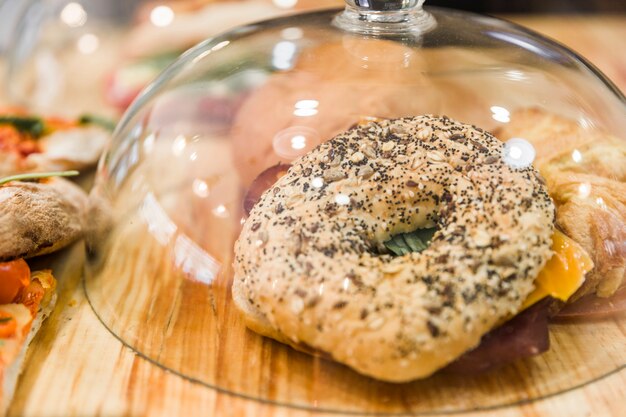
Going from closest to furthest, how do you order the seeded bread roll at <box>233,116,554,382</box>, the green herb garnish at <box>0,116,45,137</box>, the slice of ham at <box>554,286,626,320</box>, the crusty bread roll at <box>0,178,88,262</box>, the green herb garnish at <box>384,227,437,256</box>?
1. the seeded bread roll at <box>233,116,554,382</box>
2. the green herb garnish at <box>384,227,437,256</box>
3. the slice of ham at <box>554,286,626,320</box>
4. the crusty bread roll at <box>0,178,88,262</box>
5. the green herb garnish at <box>0,116,45,137</box>

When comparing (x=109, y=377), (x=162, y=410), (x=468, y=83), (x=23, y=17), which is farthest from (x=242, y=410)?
(x=23, y=17)

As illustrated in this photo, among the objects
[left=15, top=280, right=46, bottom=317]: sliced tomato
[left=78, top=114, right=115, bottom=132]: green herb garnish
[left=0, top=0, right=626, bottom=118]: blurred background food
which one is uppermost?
[left=15, top=280, right=46, bottom=317]: sliced tomato

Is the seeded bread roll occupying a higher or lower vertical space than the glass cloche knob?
lower

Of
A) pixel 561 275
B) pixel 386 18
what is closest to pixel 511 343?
pixel 561 275

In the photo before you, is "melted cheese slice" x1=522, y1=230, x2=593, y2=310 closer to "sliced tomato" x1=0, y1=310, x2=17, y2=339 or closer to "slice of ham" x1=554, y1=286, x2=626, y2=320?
"slice of ham" x1=554, y1=286, x2=626, y2=320

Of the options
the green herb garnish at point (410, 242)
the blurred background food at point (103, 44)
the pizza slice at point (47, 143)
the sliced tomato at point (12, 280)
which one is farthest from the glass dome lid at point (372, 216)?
the blurred background food at point (103, 44)

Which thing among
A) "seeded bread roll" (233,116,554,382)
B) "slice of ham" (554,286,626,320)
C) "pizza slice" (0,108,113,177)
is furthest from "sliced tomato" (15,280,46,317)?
"slice of ham" (554,286,626,320)

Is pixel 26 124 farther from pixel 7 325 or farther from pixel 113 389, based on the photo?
pixel 113 389

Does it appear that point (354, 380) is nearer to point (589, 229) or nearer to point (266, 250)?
point (266, 250)
